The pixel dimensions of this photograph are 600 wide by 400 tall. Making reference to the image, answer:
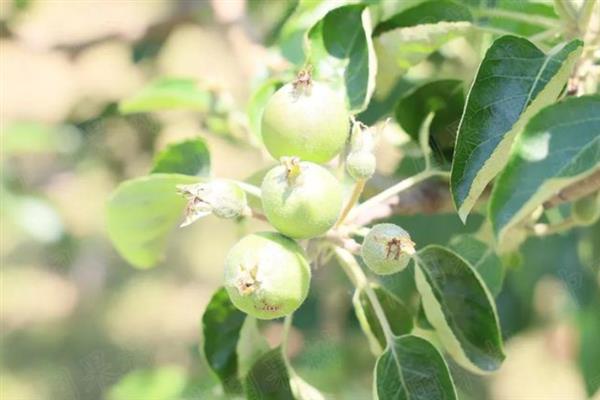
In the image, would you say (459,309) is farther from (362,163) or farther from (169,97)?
(169,97)

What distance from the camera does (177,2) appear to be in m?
2.61

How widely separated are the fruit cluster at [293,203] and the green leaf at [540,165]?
0.30 feet

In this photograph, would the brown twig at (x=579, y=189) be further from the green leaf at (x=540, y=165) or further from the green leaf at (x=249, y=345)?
the green leaf at (x=249, y=345)

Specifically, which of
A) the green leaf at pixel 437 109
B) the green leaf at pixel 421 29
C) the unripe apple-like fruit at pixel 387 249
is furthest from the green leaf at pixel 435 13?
the unripe apple-like fruit at pixel 387 249

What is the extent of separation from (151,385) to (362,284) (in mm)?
1132

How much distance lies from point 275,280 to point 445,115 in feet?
1.42

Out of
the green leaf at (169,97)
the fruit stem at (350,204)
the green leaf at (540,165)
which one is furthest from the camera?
the green leaf at (169,97)

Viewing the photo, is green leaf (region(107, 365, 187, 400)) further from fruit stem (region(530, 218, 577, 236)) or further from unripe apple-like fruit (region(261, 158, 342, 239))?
unripe apple-like fruit (region(261, 158, 342, 239))

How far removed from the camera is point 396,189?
1.01 meters

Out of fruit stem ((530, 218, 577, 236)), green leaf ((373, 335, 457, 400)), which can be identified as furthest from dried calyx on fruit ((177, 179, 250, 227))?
fruit stem ((530, 218, 577, 236))

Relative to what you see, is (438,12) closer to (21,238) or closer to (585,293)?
(585,293)

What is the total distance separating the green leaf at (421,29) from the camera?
105 centimetres

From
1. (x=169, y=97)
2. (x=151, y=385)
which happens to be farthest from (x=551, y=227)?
(x=151, y=385)

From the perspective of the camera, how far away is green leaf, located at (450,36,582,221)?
2.69 feet
